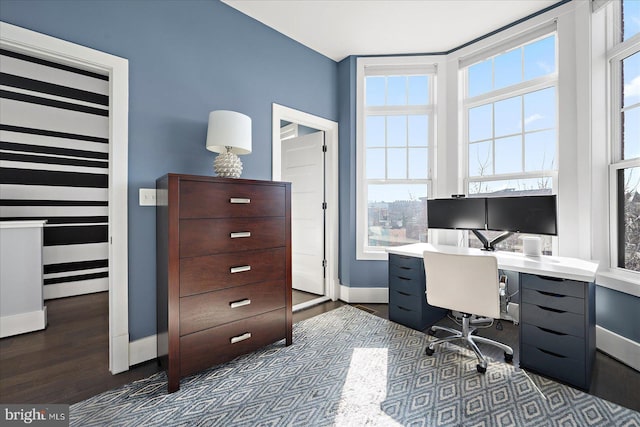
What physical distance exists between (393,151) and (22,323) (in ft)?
12.9

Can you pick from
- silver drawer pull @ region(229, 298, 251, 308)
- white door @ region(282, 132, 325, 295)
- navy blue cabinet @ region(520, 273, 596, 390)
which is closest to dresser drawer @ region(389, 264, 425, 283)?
navy blue cabinet @ region(520, 273, 596, 390)

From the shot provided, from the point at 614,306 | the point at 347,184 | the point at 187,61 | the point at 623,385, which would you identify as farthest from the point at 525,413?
the point at 187,61

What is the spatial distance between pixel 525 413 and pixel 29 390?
284cm

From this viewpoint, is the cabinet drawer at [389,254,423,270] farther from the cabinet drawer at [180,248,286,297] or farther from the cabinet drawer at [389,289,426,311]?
the cabinet drawer at [180,248,286,297]

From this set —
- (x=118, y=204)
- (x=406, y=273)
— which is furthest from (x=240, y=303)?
(x=406, y=273)

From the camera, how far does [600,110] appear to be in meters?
2.23

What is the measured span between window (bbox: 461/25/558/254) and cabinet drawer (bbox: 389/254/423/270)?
2.92ft

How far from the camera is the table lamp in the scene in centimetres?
202

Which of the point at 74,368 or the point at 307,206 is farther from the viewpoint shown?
the point at 307,206

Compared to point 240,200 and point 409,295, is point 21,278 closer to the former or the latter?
point 240,200

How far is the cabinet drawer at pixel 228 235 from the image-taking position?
1.75m

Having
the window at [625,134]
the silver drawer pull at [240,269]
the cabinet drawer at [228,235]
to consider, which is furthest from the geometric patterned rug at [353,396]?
the window at [625,134]

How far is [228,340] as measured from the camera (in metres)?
1.92

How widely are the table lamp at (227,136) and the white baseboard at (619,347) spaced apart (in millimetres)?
2991
